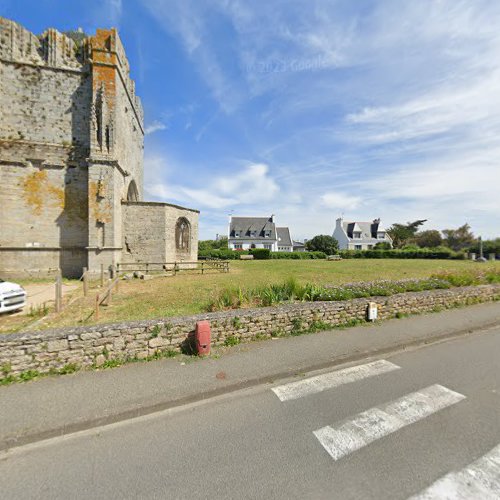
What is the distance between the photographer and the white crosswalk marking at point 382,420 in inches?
103

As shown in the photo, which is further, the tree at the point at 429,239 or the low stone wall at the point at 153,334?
the tree at the point at 429,239

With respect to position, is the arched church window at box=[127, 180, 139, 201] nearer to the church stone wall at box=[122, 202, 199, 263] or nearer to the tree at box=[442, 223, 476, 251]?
the church stone wall at box=[122, 202, 199, 263]

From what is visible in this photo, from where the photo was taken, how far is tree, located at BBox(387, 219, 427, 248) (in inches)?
2274

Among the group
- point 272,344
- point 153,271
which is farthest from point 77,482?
point 153,271

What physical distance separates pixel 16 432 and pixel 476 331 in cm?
927

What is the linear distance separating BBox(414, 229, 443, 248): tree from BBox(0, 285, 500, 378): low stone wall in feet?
212

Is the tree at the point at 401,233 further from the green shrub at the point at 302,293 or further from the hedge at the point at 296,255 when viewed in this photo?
the green shrub at the point at 302,293

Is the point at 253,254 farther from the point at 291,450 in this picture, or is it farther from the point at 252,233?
the point at 291,450

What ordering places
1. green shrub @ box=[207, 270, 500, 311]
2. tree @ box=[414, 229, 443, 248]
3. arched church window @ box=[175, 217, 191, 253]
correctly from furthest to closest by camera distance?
tree @ box=[414, 229, 443, 248] < arched church window @ box=[175, 217, 191, 253] < green shrub @ box=[207, 270, 500, 311]

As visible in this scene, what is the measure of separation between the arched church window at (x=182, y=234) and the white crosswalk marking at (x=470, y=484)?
18.6m

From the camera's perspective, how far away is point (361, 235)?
5938 cm

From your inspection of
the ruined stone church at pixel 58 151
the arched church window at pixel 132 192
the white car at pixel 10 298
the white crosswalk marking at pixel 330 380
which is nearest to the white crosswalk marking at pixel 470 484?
the white crosswalk marking at pixel 330 380

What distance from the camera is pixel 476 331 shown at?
6.34 metres

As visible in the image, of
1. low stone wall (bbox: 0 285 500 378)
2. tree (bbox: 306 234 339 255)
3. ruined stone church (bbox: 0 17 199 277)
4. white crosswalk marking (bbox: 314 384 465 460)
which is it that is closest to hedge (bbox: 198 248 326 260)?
tree (bbox: 306 234 339 255)
